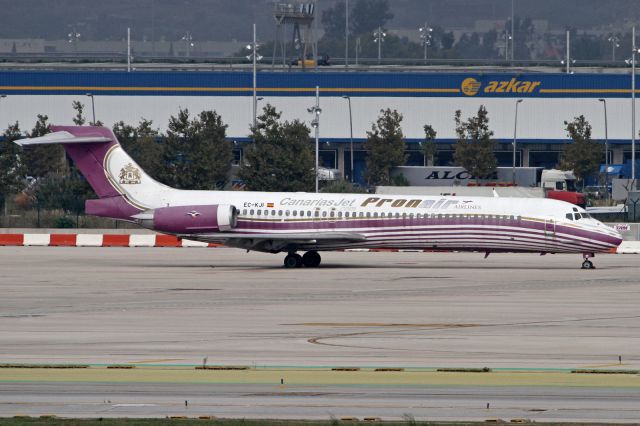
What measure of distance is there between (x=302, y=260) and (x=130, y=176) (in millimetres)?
7507

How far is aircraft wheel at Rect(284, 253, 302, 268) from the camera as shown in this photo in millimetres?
46812

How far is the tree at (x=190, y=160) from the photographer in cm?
7888

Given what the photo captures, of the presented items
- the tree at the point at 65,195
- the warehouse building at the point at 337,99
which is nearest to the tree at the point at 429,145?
the warehouse building at the point at 337,99

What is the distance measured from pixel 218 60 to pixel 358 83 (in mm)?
36301

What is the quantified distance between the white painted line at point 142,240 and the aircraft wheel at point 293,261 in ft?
49.2

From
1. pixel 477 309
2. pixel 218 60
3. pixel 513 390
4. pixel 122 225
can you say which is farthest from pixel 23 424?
pixel 218 60

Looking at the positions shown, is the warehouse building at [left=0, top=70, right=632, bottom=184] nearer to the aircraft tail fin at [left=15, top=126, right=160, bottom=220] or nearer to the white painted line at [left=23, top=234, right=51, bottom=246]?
the white painted line at [left=23, top=234, right=51, bottom=246]

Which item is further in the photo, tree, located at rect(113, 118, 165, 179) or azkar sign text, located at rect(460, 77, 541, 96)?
azkar sign text, located at rect(460, 77, 541, 96)

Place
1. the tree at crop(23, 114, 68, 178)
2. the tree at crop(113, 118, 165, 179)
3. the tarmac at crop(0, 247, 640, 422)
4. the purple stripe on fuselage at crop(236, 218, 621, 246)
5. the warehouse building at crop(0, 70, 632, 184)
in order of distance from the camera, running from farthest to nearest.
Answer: the warehouse building at crop(0, 70, 632, 184), the tree at crop(23, 114, 68, 178), the tree at crop(113, 118, 165, 179), the purple stripe on fuselage at crop(236, 218, 621, 246), the tarmac at crop(0, 247, 640, 422)

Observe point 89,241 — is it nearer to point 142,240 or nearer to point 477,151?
point 142,240

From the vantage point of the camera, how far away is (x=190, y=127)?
83.1 metres

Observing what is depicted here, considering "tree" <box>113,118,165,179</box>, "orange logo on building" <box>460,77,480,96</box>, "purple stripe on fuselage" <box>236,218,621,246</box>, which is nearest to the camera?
"purple stripe on fuselage" <box>236,218,621,246</box>

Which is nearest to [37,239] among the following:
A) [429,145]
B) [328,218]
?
[328,218]

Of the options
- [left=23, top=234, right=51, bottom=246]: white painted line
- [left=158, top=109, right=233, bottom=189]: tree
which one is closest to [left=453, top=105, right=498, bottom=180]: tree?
[left=158, top=109, right=233, bottom=189]: tree
